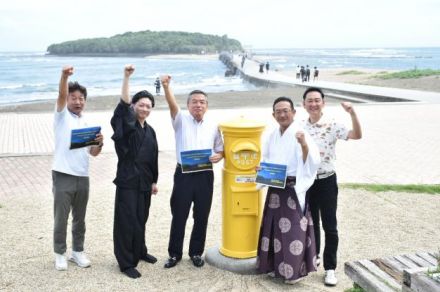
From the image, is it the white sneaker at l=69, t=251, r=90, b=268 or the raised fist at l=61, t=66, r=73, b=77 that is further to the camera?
the white sneaker at l=69, t=251, r=90, b=268

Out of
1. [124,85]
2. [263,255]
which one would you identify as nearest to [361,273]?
[263,255]

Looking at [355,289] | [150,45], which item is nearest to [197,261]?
[355,289]

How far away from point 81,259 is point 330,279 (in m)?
2.49

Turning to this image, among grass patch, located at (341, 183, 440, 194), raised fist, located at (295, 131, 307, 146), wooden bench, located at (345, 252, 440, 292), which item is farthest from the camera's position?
grass patch, located at (341, 183, 440, 194)

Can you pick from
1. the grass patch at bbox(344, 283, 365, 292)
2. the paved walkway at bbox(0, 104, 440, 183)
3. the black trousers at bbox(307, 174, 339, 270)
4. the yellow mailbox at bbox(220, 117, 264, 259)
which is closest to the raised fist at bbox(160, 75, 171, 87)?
the yellow mailbox at bbox(220, 117, 264, 259)

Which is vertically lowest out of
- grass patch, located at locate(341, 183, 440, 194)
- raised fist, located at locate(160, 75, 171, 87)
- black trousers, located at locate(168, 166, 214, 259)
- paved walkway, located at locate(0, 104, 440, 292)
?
paved walkway, located at locate(0, 104, 440, 292)

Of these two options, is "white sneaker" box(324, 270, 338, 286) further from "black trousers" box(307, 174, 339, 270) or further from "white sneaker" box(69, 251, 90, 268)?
"white sneaker" box(69, 251, 90, 268)

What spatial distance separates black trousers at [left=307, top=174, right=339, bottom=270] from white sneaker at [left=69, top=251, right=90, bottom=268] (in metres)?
2.33

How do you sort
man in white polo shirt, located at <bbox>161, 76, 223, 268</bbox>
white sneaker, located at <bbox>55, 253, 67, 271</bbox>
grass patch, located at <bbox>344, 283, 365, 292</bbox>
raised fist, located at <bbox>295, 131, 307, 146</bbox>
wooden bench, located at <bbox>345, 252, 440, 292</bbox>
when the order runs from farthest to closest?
white sneaker, located at <bbox>55, 253, 67, 271</bbox>, man in white polo shirt, located at <bbox>161, 76, 223, 268</bbox>, grass patch, located at <bbox>344, 283, 365, 292</bbox>, raised fist, located at <bbox>295, 131, 307, 146</bbox>, wooden bench, located at <bbox>345, 252, 440, 292</bbox>

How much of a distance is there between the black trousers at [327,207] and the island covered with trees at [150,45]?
164220 mm

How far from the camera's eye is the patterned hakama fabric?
4379mm

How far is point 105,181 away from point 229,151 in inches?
177

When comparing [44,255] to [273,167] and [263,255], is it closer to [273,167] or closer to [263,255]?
[263,255]

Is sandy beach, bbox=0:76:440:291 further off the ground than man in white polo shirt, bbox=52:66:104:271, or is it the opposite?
man in white polo shirt, bbox=52:66:104:271
